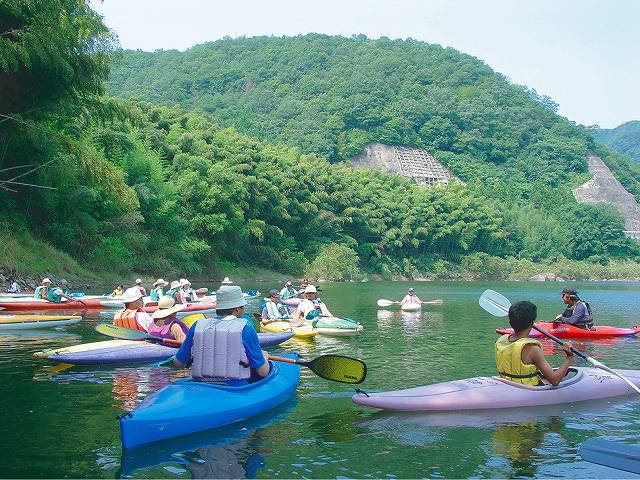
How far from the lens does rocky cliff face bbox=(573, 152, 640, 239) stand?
92.4 metres

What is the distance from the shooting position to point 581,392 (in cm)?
830

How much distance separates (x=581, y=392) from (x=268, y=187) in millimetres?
42656

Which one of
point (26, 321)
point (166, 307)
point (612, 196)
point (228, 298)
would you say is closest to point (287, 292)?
point (26, 321)

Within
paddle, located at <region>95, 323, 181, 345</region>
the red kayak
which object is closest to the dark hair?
paddle, located at <region>95, 323, 181, 345</region>

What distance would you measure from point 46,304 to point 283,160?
3775cm

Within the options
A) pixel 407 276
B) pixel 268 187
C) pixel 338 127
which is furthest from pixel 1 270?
pixel 338 127

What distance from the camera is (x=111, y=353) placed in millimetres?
10453

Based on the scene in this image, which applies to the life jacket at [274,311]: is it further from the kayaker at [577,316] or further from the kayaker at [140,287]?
the kayaker at [577,316]

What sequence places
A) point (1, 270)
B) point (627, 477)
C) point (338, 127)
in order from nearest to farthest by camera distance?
1. point (627, 477)
2. point (1, 270)
3. point (338, 127)

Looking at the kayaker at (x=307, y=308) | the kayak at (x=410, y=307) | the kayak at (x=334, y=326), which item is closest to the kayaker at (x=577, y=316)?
the kayak at (x=334, y=326)

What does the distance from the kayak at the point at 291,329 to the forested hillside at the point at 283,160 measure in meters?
10.7

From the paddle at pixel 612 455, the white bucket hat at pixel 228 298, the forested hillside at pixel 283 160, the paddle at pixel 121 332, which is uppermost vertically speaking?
the forested hillside at pixel 283 160

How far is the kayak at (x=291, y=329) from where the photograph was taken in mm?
14469

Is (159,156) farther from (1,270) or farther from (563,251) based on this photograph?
(563,251)
